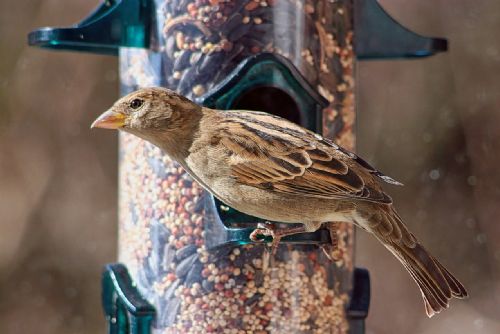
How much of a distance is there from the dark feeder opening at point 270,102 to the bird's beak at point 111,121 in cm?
63

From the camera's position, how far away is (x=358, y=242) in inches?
387

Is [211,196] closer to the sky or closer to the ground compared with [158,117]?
closer to the ground

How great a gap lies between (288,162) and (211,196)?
0.49 metres

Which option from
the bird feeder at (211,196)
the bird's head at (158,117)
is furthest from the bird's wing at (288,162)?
the bird feeder at (211,196)

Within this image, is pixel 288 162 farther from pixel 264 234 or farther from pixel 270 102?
pixel 270 102

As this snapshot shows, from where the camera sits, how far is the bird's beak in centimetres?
546

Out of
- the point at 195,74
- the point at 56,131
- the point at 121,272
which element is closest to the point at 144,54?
the point at 195,74

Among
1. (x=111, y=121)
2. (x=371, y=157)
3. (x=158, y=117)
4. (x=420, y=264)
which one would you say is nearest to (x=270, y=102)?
(x=158, y=117)

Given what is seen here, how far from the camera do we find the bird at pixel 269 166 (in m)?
5.47

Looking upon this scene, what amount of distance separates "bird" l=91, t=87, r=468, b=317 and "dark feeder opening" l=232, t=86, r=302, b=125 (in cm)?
35

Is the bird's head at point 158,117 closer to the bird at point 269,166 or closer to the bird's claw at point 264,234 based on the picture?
the bird at point 269,166

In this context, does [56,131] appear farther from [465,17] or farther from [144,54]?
[144,54]

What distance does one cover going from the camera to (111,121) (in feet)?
18.0

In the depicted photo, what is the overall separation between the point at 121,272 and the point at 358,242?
397cm
